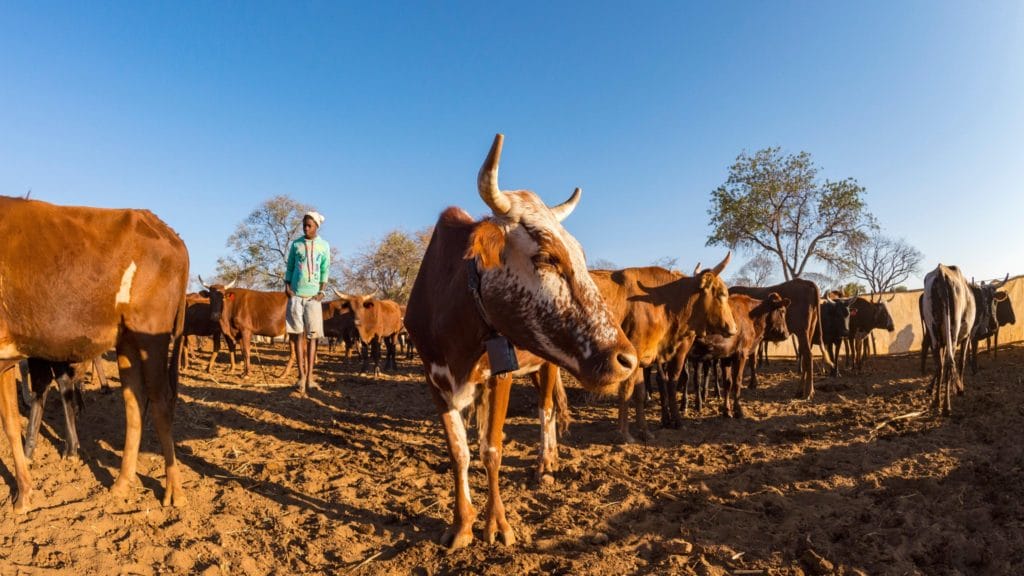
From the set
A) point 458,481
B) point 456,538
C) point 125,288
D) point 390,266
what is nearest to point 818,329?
point 458,481

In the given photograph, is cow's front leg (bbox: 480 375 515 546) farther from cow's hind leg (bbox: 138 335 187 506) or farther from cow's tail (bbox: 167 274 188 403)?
cow's tail (bbox: 167 274 188 403)

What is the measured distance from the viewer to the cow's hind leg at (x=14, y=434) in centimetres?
369

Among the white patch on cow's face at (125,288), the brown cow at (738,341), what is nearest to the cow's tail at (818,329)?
the brown cow at (738,341)

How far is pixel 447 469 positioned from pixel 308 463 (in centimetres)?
139

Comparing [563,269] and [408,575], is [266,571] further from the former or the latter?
[563,269]

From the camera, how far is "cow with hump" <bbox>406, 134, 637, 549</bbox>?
2.66m

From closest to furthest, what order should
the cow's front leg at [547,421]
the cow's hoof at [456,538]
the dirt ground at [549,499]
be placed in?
the dirt ground at [549,499], the cow's hoof at [456,538], the cow's front leg at [547,421]

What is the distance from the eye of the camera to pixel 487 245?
111 inches

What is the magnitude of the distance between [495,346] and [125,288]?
2.96 m

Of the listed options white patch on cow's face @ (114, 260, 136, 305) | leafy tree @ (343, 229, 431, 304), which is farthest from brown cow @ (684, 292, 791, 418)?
leafy tree @ (343, 229, 431, 304)

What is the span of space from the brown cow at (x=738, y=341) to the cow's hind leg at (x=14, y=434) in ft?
24.9

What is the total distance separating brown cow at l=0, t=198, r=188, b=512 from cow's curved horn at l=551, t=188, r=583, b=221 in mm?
3113

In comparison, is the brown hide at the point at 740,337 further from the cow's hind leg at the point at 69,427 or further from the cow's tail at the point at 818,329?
the cow's hind leg at the point at 69,427

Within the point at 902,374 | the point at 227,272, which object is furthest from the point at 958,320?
the point at 227,272
